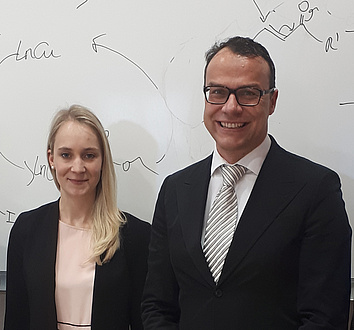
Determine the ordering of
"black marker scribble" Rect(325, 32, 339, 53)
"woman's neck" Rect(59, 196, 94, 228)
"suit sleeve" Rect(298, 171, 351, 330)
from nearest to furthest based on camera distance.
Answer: "suit sleeve" Rect(298, 171, 351, 330)
"black marker scribble" Rect(325, 32, 339, 53)
"woman's neck" Rect(59, 196, 94, 228)

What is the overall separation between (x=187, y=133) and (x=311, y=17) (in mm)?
527

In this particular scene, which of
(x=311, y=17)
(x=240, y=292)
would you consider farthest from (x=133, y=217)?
(x=311, y=17)

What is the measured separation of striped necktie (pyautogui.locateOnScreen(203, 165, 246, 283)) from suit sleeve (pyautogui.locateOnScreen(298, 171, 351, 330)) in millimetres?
183

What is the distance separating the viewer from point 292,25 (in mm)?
1633

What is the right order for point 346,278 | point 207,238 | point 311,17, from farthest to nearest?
point 311,17 < point 207,238 < point 346,278

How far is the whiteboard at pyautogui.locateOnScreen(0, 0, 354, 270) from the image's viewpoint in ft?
5.36

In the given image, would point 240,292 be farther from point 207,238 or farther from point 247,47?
point 247,47

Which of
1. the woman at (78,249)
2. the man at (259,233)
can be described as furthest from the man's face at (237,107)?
the woman at (78,249)

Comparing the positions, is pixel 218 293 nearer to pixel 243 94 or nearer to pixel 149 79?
pixel 243 94

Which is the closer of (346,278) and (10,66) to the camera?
(346,278)

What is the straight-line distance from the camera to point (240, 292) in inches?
48.4

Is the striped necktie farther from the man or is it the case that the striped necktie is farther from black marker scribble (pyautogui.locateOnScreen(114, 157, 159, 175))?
black marker scribble (pyautogui.locateOnScreen(114, 157, 159, 175))

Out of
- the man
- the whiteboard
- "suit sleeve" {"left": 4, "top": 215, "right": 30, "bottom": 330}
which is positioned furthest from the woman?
the man

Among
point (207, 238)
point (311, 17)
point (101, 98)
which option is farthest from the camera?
point (101, 98)
